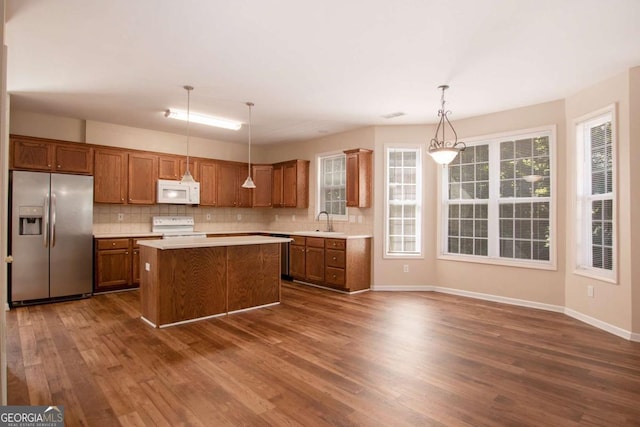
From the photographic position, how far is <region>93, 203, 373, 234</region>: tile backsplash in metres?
6.02

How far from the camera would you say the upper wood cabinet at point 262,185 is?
7488mm

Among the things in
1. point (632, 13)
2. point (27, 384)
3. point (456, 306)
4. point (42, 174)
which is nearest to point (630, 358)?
point (456, 306)

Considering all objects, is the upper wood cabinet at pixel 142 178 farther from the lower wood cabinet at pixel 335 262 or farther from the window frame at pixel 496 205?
the window frame at pixel 496 205

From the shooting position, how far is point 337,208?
261 inches

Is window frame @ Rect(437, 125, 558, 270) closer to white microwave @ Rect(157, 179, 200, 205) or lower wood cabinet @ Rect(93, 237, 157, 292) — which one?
white microwave @ Rect(157, 179, 200, 205)

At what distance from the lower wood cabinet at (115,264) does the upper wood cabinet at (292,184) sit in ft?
9.07

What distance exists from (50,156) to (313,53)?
14.0ft

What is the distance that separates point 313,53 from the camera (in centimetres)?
336

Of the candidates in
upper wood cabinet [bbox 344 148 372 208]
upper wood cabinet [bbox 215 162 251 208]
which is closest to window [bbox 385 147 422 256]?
upper wood cabinet [bbox 344 148 372 208]

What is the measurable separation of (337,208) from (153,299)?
142 inches

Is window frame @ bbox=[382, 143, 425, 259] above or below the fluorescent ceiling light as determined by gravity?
below

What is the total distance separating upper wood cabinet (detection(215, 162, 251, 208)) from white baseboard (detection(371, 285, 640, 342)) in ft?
10.7

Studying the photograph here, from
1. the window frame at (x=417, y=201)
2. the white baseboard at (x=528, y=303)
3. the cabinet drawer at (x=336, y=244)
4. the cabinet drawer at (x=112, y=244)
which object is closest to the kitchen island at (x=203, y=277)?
the cabinet drawer at (x=336, y=244)

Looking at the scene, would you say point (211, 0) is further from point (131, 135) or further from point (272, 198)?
point (272, 198)
